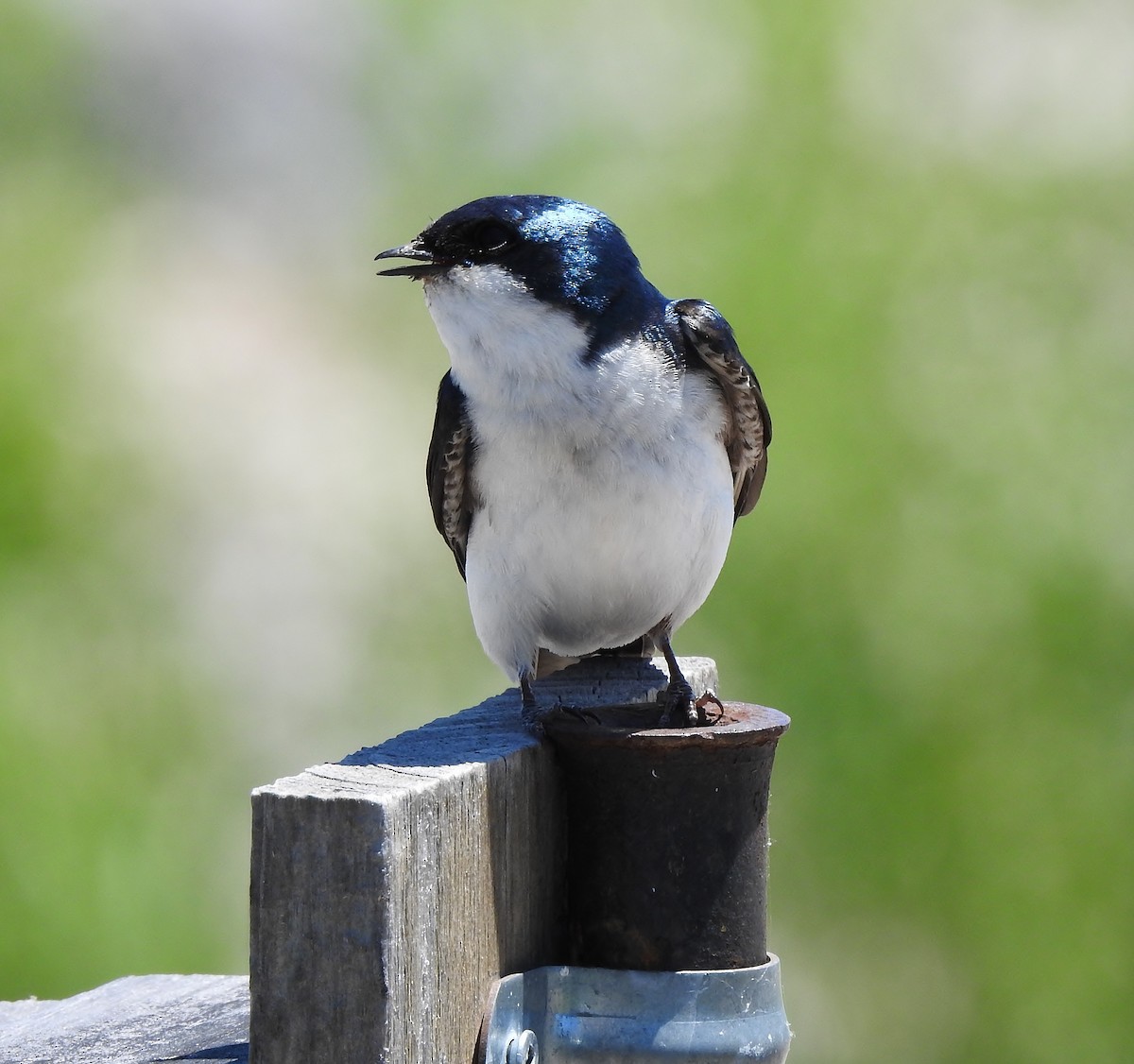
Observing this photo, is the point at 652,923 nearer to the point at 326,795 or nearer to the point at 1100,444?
the point at 326,795

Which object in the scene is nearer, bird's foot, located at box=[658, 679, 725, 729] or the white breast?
bird's foot, located at box=[658, 679, 725, 729]

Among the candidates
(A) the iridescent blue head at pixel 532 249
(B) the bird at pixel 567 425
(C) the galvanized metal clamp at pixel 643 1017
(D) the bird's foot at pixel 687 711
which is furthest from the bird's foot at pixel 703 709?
→ (A) the iridescent blue head at pixel 532 249

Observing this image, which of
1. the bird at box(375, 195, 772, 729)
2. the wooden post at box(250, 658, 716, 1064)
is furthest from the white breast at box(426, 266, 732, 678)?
the wooden post at box(250, 658, 716, 1064)

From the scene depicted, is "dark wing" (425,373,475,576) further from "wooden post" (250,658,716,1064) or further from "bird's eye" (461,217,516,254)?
"wooden post" (250,658,716,1064)

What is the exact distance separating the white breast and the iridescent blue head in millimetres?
34

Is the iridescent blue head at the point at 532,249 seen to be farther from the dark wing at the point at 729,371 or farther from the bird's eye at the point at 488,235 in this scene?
the dark wing at the point at 729,371

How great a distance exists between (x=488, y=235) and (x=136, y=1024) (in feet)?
5.00

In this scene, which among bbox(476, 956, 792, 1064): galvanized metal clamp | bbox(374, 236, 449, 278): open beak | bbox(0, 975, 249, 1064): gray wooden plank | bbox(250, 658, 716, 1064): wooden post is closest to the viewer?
bbox(250, 658, 716, 1064): wooden post

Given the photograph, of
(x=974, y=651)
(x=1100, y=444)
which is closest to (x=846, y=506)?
(x=974, y=651)

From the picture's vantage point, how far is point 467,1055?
2148 mm

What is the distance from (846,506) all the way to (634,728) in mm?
4691

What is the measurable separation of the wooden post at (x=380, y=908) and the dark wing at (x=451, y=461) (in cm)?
104

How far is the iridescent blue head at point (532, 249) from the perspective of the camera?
3023mm

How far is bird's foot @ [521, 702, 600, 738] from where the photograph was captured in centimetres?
253
